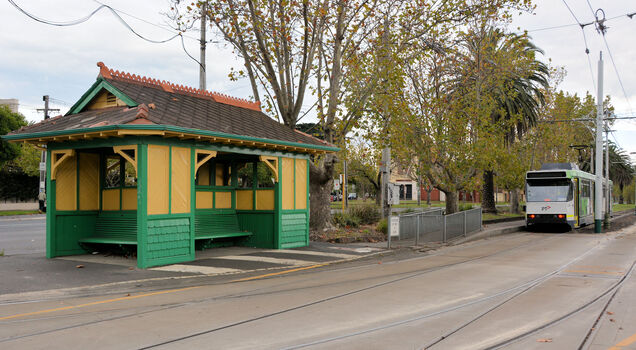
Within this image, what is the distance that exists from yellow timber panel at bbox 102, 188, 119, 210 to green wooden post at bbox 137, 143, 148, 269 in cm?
275

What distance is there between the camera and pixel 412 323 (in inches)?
280

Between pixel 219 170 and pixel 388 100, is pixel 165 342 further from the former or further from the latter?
pixel 388 100

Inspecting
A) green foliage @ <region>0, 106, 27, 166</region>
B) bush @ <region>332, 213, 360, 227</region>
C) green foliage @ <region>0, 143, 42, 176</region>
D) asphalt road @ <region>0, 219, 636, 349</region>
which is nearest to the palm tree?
bush @ <region>332, 213, 360, 227</region>

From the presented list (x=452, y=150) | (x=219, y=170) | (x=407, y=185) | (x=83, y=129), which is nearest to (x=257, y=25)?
(x=219, y=170)

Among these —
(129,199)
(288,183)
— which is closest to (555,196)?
(288,183)

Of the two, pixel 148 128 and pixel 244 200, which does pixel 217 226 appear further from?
pixel 148 128

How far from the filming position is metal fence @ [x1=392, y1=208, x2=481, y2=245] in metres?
18.1

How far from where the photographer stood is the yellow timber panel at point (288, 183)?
51.9 feet

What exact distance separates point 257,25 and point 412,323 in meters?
12.0

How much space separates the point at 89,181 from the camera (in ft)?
46.9

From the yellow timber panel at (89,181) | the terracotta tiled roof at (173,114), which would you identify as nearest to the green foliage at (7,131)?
the yellow timber panel at (89,181)

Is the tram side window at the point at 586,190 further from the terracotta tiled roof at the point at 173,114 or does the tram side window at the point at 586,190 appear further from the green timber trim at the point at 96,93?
the green timber trim at the point at 96,93

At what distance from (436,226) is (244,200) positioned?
768 centimetres

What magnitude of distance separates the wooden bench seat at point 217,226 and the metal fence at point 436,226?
17.4ft
